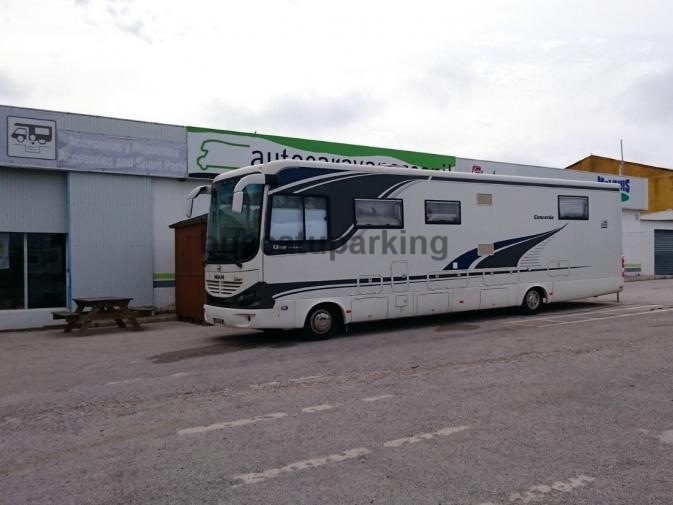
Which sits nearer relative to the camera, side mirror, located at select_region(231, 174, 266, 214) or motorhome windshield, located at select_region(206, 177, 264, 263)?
side mirror, located at select_region(231, 174, 266, 214)

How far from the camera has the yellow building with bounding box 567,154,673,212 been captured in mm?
43344

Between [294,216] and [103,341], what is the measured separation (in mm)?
4954

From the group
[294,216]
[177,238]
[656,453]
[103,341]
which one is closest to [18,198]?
[177,238]

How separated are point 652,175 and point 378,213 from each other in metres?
39.3

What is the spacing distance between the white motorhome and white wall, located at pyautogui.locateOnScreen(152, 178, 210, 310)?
5.50m

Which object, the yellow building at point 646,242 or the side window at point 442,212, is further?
the yellow building at point 646,242

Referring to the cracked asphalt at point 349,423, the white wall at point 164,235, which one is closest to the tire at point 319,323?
the cracked asphalt at point 349,423

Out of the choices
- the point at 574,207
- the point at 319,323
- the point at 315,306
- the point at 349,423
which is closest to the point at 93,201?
the point at 315,306

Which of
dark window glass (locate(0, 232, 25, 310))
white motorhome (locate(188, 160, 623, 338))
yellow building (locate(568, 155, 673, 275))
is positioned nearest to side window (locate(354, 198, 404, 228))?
white motorhome (locate(188, 160, 623, 338))

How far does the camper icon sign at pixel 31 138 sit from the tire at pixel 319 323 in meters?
8.72

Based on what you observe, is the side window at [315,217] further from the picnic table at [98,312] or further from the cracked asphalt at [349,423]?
the picnic table at [98,312]

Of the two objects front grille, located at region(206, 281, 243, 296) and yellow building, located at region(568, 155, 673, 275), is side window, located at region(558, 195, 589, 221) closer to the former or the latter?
front grille, located at region(206, 281, 243, 296)

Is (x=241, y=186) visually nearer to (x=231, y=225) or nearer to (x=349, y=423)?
(x=231, y=225)

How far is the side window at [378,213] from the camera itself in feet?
38.5
